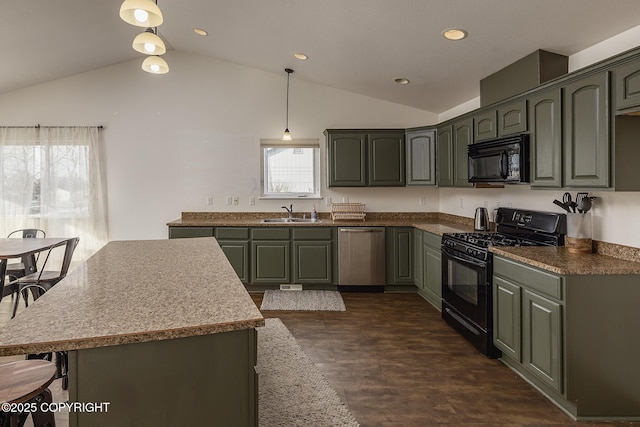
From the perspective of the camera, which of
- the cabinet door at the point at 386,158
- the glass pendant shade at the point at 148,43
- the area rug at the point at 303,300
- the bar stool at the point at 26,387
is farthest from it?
the cabinet door at the point at 386,158

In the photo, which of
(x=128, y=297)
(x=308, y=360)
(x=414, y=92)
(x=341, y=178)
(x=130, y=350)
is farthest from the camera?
(x=341, y=178)

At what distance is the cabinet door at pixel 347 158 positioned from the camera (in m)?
5.09

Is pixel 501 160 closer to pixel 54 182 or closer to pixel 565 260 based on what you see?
pixel 565 260

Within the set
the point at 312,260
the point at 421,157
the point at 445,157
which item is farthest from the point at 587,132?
the point at 312,260

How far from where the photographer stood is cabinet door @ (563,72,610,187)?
2.23 metres

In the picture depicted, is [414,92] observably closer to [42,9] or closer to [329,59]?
[329,59]

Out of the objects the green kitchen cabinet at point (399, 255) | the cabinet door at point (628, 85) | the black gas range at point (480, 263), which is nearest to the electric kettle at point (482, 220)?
the black gas range at point (480, 263)

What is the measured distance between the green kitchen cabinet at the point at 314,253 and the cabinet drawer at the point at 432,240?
45.5 inches

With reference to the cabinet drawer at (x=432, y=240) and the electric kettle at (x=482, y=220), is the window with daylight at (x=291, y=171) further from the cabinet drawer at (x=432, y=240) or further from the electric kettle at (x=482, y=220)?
the electric kettle at (x=482, y=220)

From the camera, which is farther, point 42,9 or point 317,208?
point 317,208

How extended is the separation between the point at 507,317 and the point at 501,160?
125 cm

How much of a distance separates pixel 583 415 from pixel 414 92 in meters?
3.67

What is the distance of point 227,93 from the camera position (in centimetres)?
541

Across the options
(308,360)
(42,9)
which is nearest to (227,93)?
(42,9)
